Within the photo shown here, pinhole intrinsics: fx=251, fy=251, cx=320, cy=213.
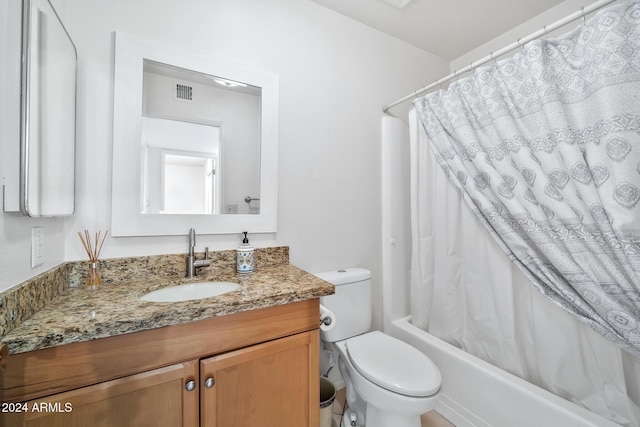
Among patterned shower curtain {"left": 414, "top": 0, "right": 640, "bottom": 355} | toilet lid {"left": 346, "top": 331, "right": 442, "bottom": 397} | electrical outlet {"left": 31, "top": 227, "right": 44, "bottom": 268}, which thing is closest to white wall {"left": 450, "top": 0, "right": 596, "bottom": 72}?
patterned shower curtain {"left": 414, "top": 0, "right": 640, "bottom": 355}

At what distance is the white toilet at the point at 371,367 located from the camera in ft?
3.32

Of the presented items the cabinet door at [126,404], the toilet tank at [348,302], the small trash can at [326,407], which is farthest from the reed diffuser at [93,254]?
the small trash can at [326,407]

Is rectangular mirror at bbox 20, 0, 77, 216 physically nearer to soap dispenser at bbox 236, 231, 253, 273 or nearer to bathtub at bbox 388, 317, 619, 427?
soap dispenser at bbox 236, 231, 253, 273

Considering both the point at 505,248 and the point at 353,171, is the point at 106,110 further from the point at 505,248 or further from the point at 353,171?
the point at 505,248

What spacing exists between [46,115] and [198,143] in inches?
19.6

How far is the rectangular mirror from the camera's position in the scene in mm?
677

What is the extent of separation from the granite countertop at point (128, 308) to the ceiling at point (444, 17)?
5.40ft

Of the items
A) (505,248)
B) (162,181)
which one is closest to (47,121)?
(162,181)

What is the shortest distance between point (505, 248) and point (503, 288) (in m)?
0.20

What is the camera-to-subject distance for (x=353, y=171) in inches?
64.4

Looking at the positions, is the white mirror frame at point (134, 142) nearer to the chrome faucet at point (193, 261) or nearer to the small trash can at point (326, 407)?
the chrome faucet at point (193, 261)

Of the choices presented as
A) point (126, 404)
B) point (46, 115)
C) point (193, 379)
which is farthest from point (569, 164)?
point (46, 115)

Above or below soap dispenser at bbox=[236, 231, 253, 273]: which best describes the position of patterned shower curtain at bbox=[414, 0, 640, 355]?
above

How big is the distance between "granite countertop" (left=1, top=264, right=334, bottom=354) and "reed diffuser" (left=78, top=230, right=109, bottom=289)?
0.03m
